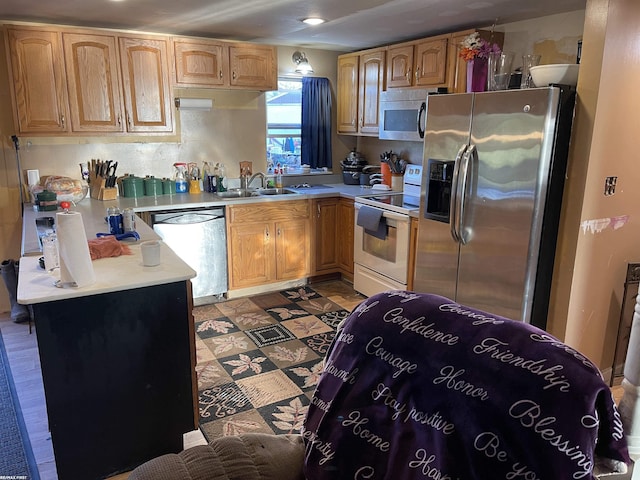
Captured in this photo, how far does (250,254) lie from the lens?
4.27m

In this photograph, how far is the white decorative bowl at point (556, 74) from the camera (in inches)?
102

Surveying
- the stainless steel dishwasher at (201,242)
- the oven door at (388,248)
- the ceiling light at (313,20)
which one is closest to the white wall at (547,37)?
the ceiling light at (313,20)

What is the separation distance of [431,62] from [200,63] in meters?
1.93

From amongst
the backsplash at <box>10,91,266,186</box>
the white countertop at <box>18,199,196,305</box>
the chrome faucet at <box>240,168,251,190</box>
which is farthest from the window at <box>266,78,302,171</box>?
the white countertop at <box>18,199,196,305</box>

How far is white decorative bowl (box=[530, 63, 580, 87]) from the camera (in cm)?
260

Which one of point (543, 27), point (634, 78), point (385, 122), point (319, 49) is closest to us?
point (634, 78)

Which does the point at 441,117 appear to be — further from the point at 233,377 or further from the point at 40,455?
the point at 40,455

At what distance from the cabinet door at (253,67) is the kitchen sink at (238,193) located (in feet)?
3.10

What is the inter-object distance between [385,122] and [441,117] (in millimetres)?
1249

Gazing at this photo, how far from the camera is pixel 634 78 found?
2.60 meters

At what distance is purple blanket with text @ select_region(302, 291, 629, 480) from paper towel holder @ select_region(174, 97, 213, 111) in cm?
335

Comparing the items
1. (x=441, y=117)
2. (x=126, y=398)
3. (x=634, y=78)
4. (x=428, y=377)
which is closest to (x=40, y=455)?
(x=126, y=398)

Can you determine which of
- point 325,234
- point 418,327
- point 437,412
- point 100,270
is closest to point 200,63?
point 325,234

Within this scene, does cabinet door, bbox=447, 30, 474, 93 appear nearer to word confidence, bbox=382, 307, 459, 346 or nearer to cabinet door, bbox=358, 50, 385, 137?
cabinet door, bbox=358, 50, 385, 137
